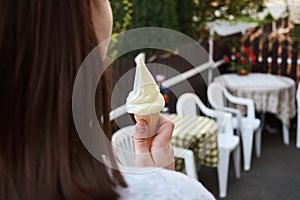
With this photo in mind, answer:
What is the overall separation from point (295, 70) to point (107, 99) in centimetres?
429

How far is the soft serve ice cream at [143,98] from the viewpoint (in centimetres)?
53

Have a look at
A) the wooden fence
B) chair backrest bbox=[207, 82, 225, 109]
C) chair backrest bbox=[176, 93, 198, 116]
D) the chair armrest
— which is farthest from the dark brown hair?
the wooden fence

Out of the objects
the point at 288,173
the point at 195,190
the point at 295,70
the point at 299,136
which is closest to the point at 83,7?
the point at 195,190

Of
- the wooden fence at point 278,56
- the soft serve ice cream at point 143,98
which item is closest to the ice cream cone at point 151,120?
the soft serve ice cream at point 143,98

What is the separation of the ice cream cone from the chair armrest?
10.4 feet

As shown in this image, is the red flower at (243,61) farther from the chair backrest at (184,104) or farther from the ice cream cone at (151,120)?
the ice cream cone at (151,120)

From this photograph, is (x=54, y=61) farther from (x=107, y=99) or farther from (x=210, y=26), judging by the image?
(x=210, y=26)

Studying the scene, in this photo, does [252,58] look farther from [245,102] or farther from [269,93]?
[245,102]

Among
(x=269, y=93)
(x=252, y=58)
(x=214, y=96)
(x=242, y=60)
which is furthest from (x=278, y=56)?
(x=214, y=96)

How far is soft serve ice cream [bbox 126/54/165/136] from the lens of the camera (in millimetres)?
533

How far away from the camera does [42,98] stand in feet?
1.46

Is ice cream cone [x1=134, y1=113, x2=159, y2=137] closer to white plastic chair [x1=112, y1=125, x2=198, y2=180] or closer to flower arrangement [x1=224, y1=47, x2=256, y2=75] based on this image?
white plastic chair [x1=112, y1=125, x2=198, y2=180]

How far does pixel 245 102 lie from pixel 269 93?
1.03ft

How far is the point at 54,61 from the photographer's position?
0.44m
